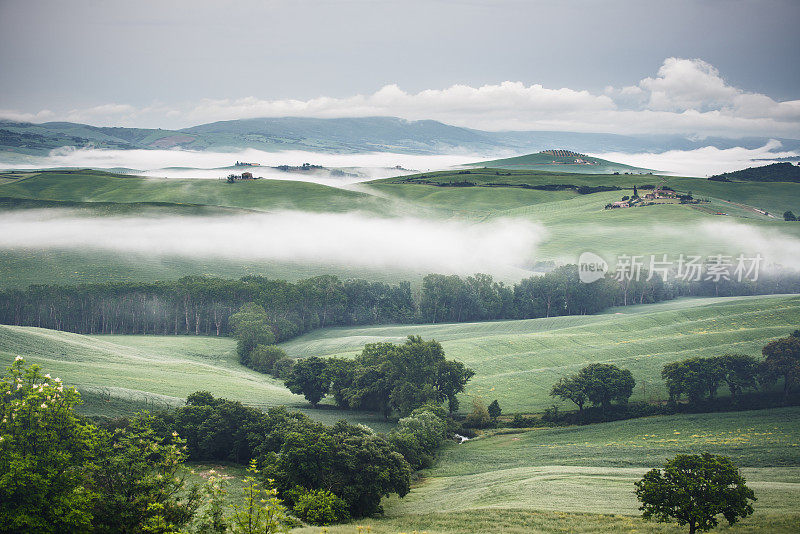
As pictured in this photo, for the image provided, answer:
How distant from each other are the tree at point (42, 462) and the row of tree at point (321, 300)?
333 feet

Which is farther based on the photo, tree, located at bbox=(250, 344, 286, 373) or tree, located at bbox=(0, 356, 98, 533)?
tree, located at bbox=(250, 344, 286, 373)

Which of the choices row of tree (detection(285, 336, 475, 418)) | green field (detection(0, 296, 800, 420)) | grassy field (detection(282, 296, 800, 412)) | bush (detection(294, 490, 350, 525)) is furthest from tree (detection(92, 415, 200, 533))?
grassy field (detection(282, 296, 800, 412))

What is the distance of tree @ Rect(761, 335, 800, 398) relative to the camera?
74125 millimetres

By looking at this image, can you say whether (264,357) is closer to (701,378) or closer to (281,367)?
(281,367)

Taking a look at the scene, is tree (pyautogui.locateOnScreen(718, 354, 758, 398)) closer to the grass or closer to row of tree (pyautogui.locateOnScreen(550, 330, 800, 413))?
row of tree (pyautogui.locateOnScreen(550, 330, 800, 413))

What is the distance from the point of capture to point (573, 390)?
78.6 meters

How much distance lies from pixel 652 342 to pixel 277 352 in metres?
69.8

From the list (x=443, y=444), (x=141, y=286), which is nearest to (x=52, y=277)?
(x=141, y=286)

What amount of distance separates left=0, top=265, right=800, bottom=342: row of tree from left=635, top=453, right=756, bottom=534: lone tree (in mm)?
107633

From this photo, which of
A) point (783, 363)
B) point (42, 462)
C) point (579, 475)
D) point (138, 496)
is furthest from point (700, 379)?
point (42, 462)

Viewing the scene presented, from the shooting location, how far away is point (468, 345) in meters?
110

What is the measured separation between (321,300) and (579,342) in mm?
66991

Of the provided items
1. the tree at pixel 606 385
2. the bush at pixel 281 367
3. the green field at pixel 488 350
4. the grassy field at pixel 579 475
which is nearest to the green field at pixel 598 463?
the grassy field at pixel 579 475

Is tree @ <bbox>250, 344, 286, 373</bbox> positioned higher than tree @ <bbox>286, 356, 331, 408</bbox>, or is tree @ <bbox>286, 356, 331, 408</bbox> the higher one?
tree @ <bbox>286, 356, 331, 408</bbox>
